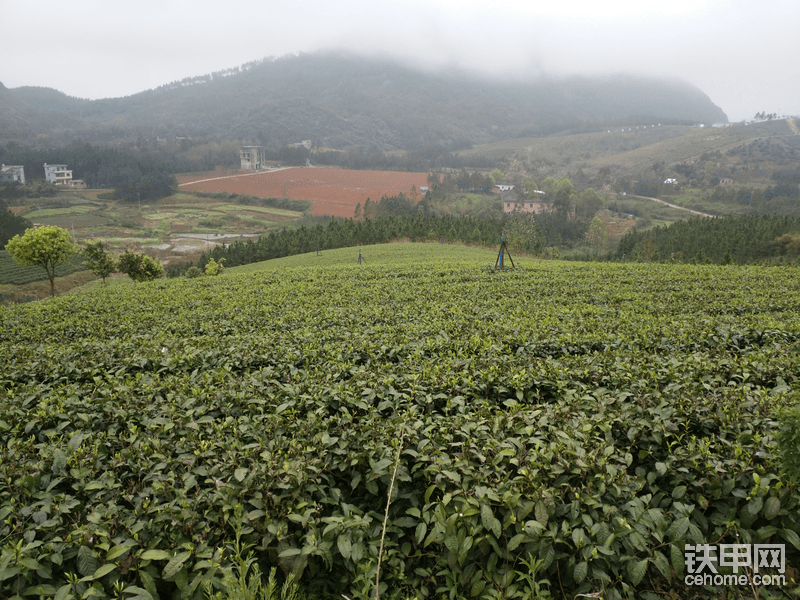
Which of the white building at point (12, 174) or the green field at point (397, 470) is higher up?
the white building at point (12, 174)

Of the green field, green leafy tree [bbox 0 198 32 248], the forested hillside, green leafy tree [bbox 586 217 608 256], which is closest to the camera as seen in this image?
the green field

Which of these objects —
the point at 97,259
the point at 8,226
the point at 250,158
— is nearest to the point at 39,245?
the point at 97,259

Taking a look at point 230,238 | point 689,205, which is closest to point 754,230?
point 689,205

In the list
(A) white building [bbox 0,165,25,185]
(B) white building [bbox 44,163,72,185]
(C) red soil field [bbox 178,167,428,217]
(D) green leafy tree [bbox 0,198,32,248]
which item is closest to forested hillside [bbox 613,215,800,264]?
(C) red soil field [bbox 178,167,428,217]

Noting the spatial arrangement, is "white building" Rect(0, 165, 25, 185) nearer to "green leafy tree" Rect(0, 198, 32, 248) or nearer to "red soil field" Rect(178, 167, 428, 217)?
"red soil field" Rect(178, 167, 428, 217)

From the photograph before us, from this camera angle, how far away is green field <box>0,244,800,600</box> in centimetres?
228

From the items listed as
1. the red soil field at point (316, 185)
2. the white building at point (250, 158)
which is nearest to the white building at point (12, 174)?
the red soil field at point (316, 185)

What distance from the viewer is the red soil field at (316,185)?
116625 millimetres

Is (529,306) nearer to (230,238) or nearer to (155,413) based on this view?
(155,413)

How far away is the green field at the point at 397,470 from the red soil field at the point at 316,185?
358ft

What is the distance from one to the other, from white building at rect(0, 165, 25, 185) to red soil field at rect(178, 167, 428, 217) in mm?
38085

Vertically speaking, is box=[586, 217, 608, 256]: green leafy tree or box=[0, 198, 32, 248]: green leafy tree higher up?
box=[0, 198, 32, 248]: green leafy tree

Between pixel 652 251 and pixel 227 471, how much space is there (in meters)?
56.2

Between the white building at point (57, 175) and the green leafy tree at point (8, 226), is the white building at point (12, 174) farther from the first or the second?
the green leafy tree at point (8, 226)
